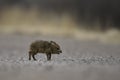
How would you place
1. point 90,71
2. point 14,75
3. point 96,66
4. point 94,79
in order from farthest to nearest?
1. point 96,66
2. point 90,71
3. point 14,75
4. point 94,79

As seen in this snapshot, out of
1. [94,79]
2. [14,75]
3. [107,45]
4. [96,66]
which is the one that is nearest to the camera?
[94,79]

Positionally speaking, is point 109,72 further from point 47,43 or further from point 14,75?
point 47,43

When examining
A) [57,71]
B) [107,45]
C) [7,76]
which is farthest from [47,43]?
[107,45]

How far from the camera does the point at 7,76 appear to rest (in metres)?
22.0

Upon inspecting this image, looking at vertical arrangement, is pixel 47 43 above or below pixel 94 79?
above

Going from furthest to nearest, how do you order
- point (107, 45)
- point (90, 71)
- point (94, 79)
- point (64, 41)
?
point (64, 41) < point (107, 45) < point (90, 71) < point (94, 79)

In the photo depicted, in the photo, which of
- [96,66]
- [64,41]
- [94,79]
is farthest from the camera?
[64,41]

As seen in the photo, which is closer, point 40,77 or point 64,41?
point 40,77

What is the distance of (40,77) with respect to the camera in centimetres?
2180

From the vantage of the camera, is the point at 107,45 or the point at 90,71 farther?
the point at 107,45

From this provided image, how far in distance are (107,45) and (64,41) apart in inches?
663

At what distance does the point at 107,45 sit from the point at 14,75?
100 ft

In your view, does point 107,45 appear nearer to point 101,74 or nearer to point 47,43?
point 47,43

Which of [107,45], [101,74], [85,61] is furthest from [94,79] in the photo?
[107,45]
